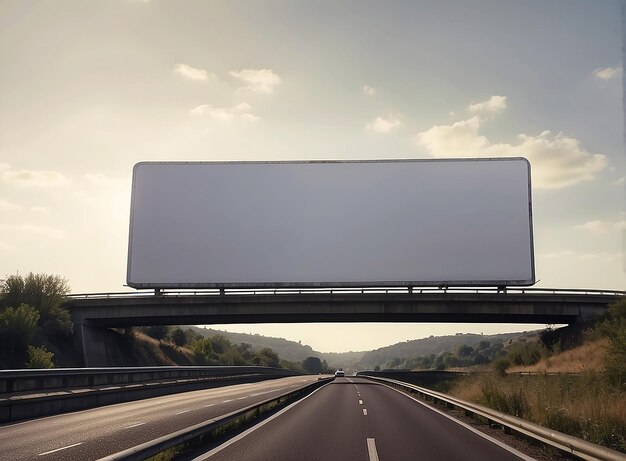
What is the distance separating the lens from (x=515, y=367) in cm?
5022

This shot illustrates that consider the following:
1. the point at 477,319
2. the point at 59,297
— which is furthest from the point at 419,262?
the point at 59,297

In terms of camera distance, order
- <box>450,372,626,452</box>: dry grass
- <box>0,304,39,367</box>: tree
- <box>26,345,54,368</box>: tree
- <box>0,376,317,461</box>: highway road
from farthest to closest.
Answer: <box>0,304,39,367</box>: tree, <box>26,345,54,368</box>: tree, <box>450,372,626,452</box>: dry grass, <box>0,376,317,461</box>: highway road

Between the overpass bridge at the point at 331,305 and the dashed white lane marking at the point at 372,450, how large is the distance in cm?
3460

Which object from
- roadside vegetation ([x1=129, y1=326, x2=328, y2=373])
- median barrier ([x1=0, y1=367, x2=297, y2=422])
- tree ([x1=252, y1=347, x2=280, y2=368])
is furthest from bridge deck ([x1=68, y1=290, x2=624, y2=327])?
tree ([x1=252, y1=347, x2=280, y2=368])

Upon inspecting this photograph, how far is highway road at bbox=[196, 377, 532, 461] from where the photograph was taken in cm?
962

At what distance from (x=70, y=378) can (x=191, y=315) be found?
26019 millimetres

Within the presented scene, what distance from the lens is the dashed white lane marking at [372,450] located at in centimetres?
955

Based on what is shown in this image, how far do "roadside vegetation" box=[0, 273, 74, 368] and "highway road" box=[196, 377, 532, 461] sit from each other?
25.1 m

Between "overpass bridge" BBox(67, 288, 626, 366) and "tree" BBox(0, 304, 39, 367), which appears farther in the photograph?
"overpass bridge" BBox(67, 288, 626, 366)

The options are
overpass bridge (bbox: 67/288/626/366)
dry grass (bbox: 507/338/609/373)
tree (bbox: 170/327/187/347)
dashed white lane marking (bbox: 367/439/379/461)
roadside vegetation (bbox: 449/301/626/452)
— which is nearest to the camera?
dashed white lane marking (bbox: 367/439/379/461)

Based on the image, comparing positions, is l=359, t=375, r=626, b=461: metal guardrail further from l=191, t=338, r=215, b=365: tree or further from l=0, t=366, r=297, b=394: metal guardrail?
l=191, t=338, r=215, b=365: tree

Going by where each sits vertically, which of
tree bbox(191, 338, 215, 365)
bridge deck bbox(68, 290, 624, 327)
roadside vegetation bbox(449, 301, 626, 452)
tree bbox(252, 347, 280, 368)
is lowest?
tree bbox(252, 347, 280, 368)

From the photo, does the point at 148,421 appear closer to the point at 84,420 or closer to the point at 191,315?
the point at 84,420

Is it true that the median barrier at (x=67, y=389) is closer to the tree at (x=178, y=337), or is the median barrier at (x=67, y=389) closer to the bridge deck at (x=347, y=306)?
the bridge deck at (x=347, y=306)
